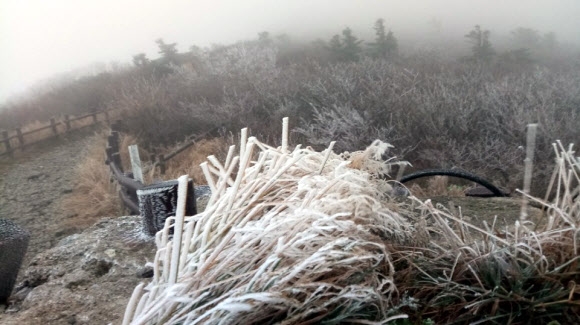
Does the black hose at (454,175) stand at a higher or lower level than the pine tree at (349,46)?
lower

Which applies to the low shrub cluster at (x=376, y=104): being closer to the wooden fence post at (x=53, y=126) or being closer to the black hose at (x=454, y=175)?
the black hose at (x=454, y=175)

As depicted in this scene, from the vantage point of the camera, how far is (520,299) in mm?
803

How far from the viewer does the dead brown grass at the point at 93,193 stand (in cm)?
133

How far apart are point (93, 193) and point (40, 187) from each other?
0.12 metres

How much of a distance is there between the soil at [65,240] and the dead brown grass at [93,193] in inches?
0.6

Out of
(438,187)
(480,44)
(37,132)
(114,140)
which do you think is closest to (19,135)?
(37,132)

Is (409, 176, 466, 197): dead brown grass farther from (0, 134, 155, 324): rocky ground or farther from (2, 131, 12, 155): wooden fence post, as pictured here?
(2, 131, 12, 155): wooden fence post

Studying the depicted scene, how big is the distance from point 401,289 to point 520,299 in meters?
0.17

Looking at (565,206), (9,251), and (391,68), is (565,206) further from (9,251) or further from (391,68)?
(9,251)

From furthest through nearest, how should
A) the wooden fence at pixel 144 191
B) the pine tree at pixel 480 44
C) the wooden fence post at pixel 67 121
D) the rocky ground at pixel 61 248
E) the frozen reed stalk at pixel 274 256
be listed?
the pine tree at pixel 480 44 < the wooden fence post at pixel 67 121 < the wooden fence at pixel 144 191 < the rocky ground at pixel 61 248 < the frozen reed stalk at pixel 274 256

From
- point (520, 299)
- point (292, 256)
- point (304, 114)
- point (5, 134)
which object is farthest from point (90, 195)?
point (520, 299)

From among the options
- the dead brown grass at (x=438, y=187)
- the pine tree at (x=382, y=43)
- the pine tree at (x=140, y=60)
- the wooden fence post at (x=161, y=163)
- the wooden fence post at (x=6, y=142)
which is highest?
the pine tree at (x=140, y=60)

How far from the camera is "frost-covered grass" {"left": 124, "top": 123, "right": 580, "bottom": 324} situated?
25.8 inches

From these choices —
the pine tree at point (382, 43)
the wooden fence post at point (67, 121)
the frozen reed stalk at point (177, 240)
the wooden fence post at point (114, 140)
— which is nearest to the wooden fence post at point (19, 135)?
the wooden fence post at point (67, 121)
